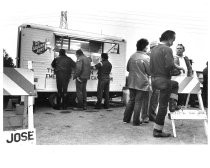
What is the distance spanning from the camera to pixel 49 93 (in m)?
8.00

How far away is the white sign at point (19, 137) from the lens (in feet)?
8.21

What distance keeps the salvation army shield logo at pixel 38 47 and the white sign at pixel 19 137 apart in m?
4.98

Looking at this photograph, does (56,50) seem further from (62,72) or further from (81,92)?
(81,92)

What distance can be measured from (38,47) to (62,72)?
90 cm

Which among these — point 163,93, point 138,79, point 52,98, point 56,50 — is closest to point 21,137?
point 163,93

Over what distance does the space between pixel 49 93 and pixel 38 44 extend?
1439 millimetres

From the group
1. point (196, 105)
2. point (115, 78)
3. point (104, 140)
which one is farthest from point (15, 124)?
point (196, 105)

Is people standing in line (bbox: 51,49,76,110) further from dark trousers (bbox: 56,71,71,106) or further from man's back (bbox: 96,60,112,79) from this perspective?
man's back (bbox: 96,60,112,79)

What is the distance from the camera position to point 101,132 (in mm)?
4734

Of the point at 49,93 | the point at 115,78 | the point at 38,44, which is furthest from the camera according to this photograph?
the point at 115,78

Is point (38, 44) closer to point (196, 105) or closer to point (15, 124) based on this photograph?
point (15, 124)

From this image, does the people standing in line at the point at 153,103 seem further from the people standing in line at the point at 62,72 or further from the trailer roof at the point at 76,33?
the trailer roof at the point at 76,33

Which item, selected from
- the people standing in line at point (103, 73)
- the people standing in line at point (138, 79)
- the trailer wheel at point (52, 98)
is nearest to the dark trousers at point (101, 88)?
the people standing in line at point (103, 73)
